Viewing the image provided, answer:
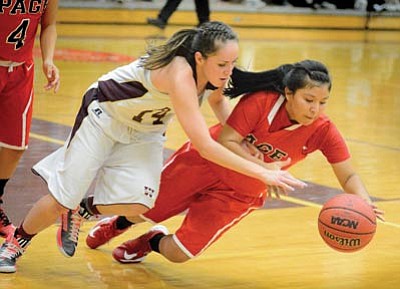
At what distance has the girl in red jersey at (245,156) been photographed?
4555mm

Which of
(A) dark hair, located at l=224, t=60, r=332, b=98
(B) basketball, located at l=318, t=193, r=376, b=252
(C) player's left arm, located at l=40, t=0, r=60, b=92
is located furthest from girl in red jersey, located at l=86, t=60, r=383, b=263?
(C) player's left arm, located at l=40, t=0, r=60, b=92

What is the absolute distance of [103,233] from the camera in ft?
16.5

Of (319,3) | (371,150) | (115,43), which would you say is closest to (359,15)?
(319,3)

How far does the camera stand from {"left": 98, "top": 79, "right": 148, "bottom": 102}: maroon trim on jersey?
4562 mm

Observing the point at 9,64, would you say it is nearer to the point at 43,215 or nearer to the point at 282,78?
the point at 43,215

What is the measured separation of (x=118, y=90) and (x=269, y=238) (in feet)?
4.21

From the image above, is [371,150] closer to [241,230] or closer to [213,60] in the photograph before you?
[241,230]

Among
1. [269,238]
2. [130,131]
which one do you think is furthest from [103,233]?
[269,238]

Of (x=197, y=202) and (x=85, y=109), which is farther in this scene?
(x=197, y=202)

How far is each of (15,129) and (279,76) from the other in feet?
4.46

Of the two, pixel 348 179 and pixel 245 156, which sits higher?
pixel 245 156

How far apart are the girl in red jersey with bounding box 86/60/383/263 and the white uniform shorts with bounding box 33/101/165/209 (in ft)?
0.76

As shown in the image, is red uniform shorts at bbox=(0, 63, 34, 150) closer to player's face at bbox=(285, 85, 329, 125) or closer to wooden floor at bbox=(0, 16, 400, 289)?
wooden floor at bbox=(0, 16, 400, 289)

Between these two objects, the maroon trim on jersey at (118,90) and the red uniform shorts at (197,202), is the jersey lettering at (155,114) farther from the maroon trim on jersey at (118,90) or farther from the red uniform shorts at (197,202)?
the red uniform shorts at (197,202)
